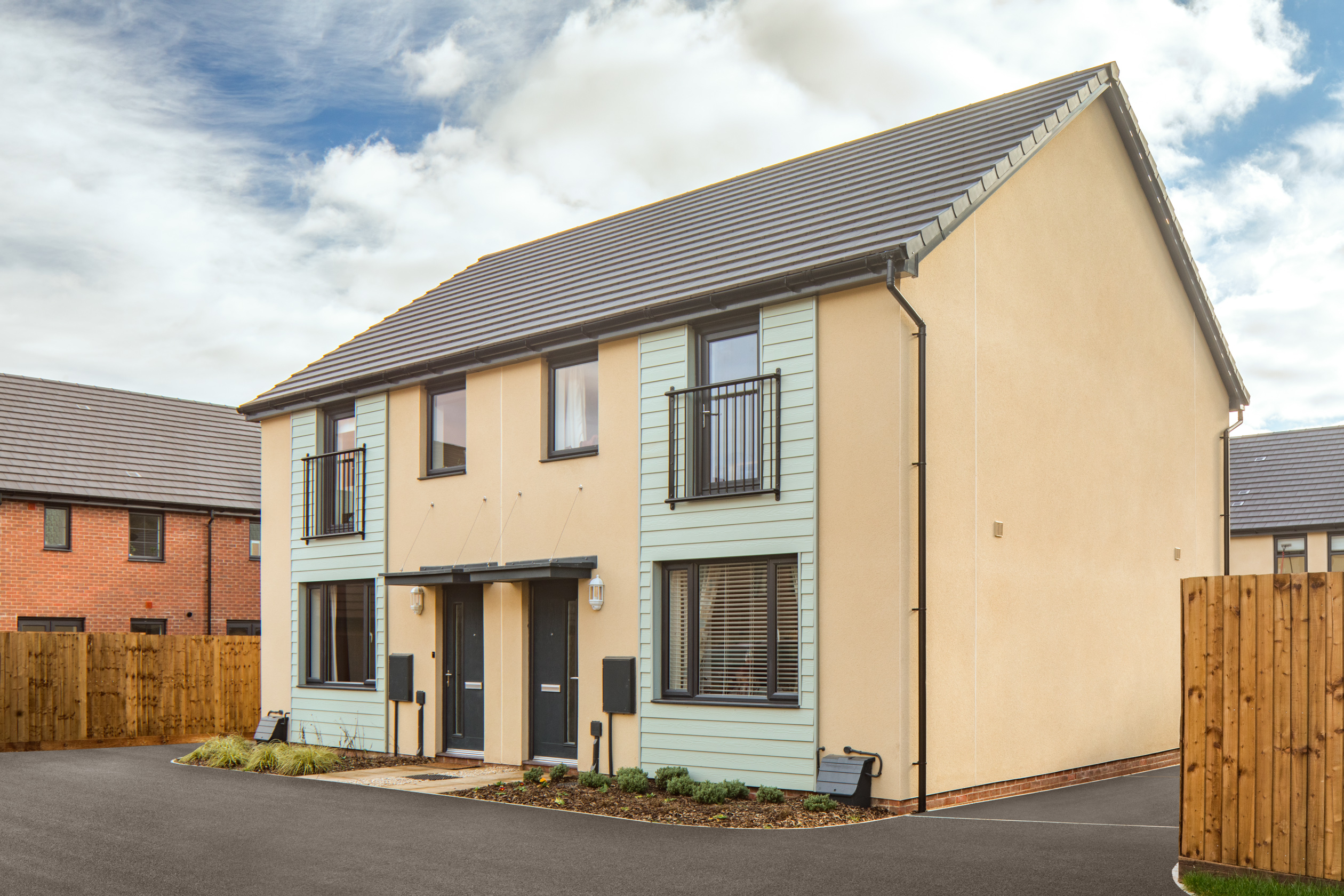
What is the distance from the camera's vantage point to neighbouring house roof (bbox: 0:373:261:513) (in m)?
24.9

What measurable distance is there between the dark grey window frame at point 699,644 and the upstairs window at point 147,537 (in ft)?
58.2

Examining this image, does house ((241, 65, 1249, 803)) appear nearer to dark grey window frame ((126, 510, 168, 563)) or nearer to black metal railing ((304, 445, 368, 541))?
black metal railing ((304, 445, 368, 541))

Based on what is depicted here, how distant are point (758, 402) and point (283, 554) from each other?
9.59 meters

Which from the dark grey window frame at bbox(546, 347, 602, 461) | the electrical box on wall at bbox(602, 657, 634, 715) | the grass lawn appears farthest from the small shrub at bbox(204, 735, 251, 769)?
the grass lawn

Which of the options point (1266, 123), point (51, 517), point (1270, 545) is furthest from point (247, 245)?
point (1270, 545)

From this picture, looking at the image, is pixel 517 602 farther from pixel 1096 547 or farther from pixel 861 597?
pixel 1096 547

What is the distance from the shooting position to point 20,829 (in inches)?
392

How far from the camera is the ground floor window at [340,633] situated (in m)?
16.5

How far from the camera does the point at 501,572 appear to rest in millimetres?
13672

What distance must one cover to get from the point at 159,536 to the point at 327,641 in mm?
11104

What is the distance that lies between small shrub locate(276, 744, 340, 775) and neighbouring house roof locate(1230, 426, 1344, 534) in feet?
72.8

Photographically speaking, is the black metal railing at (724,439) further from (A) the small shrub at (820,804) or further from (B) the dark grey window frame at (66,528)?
(B) the dark grey window frame at (66,528)

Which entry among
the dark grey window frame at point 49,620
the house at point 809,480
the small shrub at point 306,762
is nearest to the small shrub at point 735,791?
the house at point 809,480

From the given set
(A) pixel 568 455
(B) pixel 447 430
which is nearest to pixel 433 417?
(B) pixel 447 430
